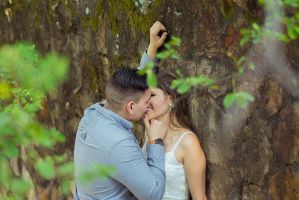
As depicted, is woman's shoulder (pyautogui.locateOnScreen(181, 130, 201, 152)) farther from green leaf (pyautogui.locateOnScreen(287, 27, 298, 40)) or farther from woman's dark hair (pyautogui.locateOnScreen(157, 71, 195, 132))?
green leaf (pyautogui.locateOnScreen(287, 27, 298, 40))

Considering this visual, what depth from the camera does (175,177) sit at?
340 centimetres

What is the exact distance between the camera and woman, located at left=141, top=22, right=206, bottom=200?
11.1 feet

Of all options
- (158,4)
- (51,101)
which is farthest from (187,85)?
(51,101)

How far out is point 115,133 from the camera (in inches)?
120

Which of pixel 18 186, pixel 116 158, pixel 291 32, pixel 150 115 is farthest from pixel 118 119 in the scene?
pixel 18 186

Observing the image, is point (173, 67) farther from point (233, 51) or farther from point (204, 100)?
point (233, 51)

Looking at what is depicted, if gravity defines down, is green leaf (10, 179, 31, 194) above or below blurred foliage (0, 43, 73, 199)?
below

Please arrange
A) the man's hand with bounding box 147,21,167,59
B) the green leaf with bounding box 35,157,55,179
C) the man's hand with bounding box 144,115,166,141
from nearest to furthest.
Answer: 1. the green leaf with bounding box 35,157,55,179
2. the man's hand with bounding box 144,115,166,141
3. the man's hand with bounding box 147,21,167,59

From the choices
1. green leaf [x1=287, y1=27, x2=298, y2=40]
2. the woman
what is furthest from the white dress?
green leaf [x1=287, y1=27, x2=298, y2=40]

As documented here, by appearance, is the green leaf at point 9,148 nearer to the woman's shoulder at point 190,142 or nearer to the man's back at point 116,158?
the man's back at point 116,158

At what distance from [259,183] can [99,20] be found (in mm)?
1676

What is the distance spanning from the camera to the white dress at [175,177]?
3.40 m

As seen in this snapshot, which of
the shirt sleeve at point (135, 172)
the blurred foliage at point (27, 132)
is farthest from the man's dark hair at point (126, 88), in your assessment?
the blurred foliage at point (27, 132)

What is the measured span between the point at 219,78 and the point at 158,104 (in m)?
0.45
